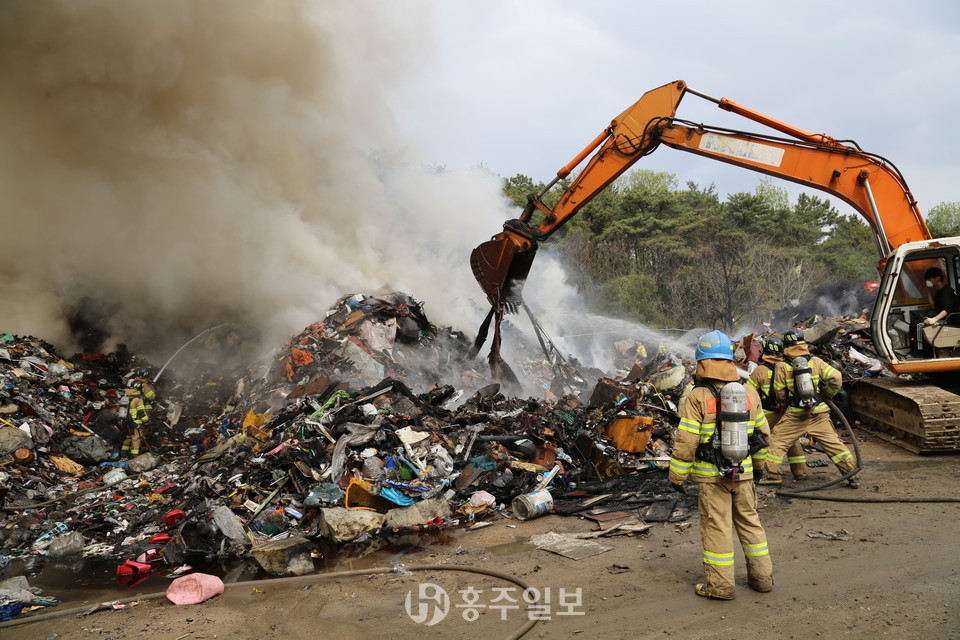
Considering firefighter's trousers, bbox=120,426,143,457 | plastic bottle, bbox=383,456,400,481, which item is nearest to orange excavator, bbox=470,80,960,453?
plastic bottle, bbox=383,456,400,481

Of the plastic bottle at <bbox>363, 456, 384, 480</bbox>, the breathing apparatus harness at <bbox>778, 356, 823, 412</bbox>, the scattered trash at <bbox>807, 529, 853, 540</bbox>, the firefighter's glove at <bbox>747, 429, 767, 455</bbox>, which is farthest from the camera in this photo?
the plastic bottle at <bbox>363, 456, 384, 480</bbox>

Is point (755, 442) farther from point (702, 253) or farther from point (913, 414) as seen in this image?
point (702, 253)

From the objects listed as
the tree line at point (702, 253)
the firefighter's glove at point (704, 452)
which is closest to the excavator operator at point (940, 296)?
the firefighter's glove at point (704, 452)

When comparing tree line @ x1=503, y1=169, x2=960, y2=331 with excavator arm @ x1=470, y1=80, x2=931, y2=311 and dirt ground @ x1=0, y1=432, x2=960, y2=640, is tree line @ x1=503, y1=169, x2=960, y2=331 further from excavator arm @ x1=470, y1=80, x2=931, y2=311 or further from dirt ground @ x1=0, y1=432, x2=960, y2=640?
dirt ground @ x1=0, y1=432, x2=960, y2=640

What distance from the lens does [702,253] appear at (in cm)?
2617

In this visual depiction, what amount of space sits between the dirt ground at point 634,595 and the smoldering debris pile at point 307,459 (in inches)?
29.2

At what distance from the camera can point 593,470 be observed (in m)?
6.92

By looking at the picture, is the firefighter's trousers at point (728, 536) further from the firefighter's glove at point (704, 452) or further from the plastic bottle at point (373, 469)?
the plastic bottle at point (373, 469)

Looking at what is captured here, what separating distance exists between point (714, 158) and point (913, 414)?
3.77 meters

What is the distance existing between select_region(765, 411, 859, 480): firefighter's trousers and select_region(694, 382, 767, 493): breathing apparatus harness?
2567mm

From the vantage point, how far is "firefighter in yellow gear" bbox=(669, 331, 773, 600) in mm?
3752

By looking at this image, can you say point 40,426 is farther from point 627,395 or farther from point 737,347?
point 737,347

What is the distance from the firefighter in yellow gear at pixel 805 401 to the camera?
599 cm

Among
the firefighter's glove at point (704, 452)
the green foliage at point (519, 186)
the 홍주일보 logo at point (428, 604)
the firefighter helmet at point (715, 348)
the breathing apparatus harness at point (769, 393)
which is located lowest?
the 홍주일보 logo at point (428, 604)
